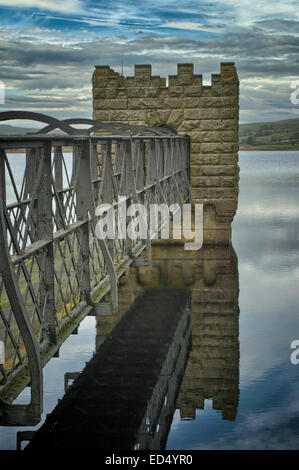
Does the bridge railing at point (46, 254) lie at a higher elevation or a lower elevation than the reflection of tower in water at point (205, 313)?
higher

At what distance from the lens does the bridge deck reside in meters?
7.55

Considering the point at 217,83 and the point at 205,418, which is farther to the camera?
the point at 217,83

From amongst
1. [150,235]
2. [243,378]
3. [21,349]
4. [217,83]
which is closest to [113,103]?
[217,83]

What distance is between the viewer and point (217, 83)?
63.0ft

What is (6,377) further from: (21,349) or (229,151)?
(229,151)

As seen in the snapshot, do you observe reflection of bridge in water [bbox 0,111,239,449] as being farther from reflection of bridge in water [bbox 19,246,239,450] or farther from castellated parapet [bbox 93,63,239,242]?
castellated parapet [bbox 93,63,239,242]

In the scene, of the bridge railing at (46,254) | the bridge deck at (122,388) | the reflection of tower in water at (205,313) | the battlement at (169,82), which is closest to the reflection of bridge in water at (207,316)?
the reflection of tower in water at (205,313)

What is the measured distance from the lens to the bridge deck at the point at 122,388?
7555 millimetres

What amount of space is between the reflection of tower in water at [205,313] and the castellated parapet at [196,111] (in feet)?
5.84

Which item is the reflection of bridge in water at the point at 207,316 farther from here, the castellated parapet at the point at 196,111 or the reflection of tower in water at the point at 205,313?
the castellated parapet at the point at 196,111

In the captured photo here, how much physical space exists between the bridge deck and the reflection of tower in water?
1.22ft

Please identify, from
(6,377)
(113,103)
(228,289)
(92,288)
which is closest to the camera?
(6,377)

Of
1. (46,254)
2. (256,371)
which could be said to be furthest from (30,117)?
(256,371)

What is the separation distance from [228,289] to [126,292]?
300 centimetres
